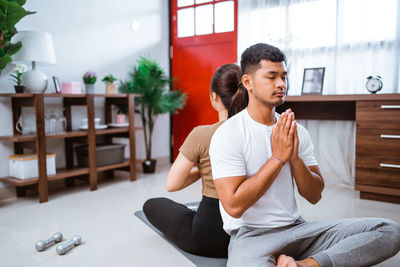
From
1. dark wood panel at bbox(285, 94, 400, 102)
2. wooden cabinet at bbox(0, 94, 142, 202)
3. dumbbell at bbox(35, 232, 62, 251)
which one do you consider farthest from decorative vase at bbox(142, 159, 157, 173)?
dumbbell at bbox(35, 232, 62, 251)

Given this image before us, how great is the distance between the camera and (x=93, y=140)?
10.1 feet


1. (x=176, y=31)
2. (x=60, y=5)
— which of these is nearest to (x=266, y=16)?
(x=176, y=31)

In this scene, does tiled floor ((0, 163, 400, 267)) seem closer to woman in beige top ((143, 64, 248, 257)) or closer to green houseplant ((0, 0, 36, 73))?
woman in beige top ((143, 64, 248, 257))

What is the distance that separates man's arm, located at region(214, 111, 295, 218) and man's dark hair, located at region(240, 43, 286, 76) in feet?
0.70

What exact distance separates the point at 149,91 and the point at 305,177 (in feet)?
8.78

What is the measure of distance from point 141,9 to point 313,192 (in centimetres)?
338

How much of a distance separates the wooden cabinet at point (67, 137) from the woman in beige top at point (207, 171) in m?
1.54

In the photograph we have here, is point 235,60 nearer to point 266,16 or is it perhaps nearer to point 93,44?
point 266,16

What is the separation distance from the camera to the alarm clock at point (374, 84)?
2754mm

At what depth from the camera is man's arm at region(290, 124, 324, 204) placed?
3.98ft

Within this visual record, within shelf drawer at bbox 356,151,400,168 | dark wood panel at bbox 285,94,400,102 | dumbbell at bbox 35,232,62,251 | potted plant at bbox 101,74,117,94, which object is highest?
potted plant at bbox 101,74,117,94

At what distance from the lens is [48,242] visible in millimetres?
1859

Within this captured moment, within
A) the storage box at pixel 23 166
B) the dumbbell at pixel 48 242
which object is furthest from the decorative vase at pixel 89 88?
the dumbbell at pixel 48 242

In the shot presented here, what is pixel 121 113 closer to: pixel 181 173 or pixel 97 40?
pixel 97 40
